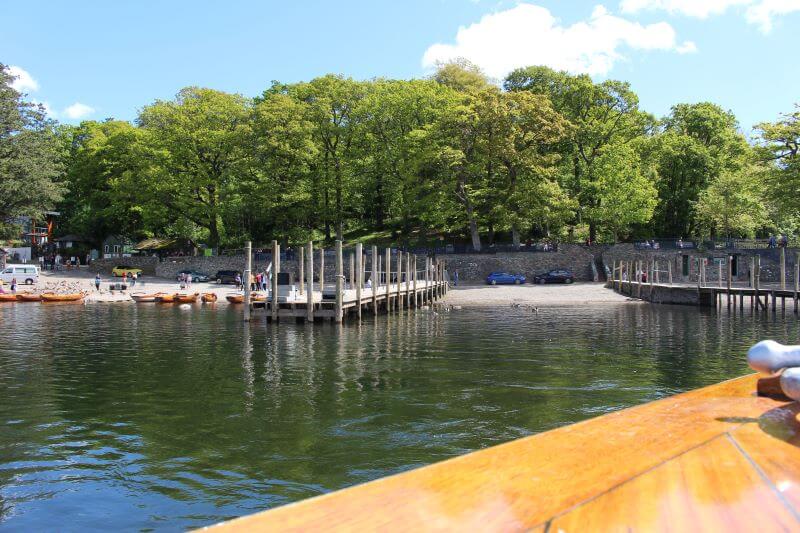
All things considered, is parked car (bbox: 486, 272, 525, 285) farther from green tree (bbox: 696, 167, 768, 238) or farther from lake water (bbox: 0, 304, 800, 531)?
lake water (bbox: 0, 304, 800, 531)

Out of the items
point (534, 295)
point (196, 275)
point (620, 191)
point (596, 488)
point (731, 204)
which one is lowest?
point (534, 295)

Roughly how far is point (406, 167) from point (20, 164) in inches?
1360

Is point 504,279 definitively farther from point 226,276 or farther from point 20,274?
point 20,274

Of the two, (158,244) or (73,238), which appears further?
(158,244)

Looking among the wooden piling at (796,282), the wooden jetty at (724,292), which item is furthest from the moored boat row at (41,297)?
Answer: the wooden piling at (796,282)

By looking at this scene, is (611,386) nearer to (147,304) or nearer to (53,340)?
(53,340)

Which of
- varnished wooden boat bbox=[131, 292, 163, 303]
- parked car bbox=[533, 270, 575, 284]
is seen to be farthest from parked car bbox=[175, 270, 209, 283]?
parked car bbox=[533, 270, 575, 284]

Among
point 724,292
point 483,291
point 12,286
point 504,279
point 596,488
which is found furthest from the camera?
point 504,279

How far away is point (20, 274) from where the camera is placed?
53.0 meters

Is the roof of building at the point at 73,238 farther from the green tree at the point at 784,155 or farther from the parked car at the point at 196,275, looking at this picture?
the green tree at the point at 784,155

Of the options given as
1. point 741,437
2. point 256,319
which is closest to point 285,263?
point 256,319

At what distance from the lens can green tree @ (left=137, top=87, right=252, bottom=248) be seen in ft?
205

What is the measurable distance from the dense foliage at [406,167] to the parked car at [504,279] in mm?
4712

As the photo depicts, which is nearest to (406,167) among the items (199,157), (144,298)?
(199,157)
